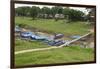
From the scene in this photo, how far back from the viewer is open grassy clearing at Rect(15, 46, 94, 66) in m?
2.08

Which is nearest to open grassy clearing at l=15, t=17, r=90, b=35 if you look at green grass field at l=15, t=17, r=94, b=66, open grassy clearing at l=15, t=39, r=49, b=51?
green grass field at l=15, t=17, r=94, b=66

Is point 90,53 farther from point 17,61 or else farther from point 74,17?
point 17,61

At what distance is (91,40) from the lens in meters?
2.34

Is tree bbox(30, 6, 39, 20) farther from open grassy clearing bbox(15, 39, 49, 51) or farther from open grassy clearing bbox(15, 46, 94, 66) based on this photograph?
open grassy clearing bbox(15, 46, 94, 66)

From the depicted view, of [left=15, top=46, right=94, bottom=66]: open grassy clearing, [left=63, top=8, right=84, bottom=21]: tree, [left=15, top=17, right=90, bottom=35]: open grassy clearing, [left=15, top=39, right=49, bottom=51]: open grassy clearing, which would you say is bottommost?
[left=15, top=46, right=94, bottom=66]: open grassy clearing

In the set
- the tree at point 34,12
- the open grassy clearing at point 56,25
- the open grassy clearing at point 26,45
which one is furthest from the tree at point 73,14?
the open grassy clearing at point 26,45

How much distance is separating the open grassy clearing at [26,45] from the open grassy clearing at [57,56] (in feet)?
0.22

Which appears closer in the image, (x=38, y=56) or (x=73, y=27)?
(x=38, y=56)

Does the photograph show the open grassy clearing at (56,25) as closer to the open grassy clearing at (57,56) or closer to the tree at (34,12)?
the tree at (34,12)

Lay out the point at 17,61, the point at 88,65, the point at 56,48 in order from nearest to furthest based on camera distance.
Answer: the point at 17,61
the point at 56,48
the point at 88,65

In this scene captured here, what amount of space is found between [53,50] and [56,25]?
290 millimetres

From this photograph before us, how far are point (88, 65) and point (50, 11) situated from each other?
0.81 metres

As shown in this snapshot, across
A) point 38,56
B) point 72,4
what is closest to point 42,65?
point 38,56

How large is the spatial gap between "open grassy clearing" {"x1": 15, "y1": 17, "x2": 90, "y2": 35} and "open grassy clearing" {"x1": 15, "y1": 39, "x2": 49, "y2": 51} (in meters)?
0.17
